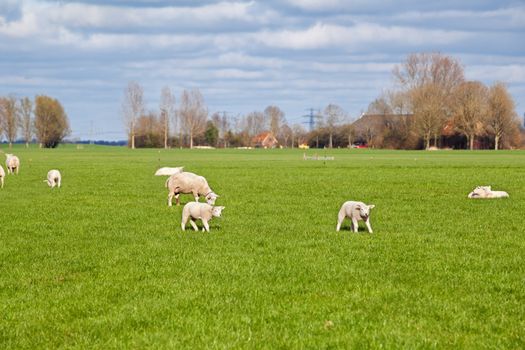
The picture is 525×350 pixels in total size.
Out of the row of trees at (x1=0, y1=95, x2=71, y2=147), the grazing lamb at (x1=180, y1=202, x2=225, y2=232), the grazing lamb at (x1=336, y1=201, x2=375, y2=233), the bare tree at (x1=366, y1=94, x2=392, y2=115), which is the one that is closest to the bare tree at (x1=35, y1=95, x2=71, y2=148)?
the row of trees at (x1=0, y1=95, x2=71, y2=147)

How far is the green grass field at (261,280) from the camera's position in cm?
861

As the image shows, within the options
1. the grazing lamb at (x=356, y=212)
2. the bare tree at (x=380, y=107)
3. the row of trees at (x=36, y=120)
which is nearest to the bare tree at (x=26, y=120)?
the row of trees at (x=36, y=120)

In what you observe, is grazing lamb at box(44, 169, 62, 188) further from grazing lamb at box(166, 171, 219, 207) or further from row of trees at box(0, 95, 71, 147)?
row of trees at box(0, 95, 71, 147)

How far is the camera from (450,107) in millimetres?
141125

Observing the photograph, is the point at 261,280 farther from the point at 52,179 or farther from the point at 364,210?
the point at 52,179

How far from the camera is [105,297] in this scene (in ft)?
34.1

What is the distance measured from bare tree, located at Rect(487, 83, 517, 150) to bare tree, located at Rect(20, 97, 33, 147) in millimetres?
115257

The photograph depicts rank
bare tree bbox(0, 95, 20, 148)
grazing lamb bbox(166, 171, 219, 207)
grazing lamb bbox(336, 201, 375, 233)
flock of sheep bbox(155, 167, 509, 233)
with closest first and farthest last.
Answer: grazing lamb bbox(336, 201, 375, 233), flock of sheep bbox(155, 167, 509, 233), grazing lamb bbox(166, 171, 219, 207), bare tree bbox(0, 95, 20, 148)

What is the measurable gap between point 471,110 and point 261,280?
130054mm

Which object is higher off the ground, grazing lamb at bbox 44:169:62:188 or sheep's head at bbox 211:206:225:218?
sheep's head at bbox 211:206:225:218

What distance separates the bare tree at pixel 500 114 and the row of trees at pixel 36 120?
352 feet

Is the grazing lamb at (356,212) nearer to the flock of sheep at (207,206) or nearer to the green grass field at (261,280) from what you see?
the flock of sheep at (207,206)

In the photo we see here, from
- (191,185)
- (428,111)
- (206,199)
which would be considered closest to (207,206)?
(206,199)

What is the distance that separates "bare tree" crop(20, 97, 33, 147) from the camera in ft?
566
